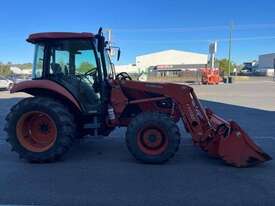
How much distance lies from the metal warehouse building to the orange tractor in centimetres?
10413

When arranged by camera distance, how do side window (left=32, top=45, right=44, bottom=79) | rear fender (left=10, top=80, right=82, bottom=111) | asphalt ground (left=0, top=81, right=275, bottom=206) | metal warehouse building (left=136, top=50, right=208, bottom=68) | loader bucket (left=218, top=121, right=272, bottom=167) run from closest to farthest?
asphalt ground (left=0, top=81, right=275, bottom=206) → loader bucket (left=218, top=121, right=272, bottom=167) → rear fender (left=10, top=80, right=82, bottom=111) → side window (left=32, top=45, right=44, bottom=79) → metal warehouse building (left=136, top=50, right=208, bottom=68)

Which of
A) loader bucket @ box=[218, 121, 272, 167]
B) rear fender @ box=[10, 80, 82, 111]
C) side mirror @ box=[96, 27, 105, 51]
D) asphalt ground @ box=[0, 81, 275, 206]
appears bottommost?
asphalt ground @ box=[0, 81, 275, 206]

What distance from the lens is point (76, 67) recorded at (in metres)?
8.98

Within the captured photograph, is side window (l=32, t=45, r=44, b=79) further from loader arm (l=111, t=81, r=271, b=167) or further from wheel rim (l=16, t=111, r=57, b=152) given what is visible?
loader arm (l=111, t=81, r=271, b=167)

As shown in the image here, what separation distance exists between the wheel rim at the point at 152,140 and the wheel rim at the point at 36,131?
164cm

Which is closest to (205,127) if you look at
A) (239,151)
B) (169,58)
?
(239,151)

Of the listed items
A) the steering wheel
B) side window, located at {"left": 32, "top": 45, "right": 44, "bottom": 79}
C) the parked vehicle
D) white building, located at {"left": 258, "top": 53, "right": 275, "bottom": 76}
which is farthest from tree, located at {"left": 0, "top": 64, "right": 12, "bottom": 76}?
the steering wheel

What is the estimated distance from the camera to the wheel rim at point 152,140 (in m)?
8.21

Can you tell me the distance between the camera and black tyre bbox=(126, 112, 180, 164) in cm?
815

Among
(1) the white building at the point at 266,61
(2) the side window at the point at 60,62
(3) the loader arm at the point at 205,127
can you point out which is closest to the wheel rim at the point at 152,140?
(3) the loader arm at the point at 205,127

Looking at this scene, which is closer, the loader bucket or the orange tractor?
the loader bucket

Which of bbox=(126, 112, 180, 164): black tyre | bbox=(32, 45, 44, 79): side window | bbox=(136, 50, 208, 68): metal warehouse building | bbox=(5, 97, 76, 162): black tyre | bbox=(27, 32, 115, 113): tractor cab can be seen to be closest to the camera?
bbox=(126, 112, 180, 164): black tyre

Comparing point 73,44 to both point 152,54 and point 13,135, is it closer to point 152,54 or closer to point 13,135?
point 13,135

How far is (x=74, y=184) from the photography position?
22.5 feet
